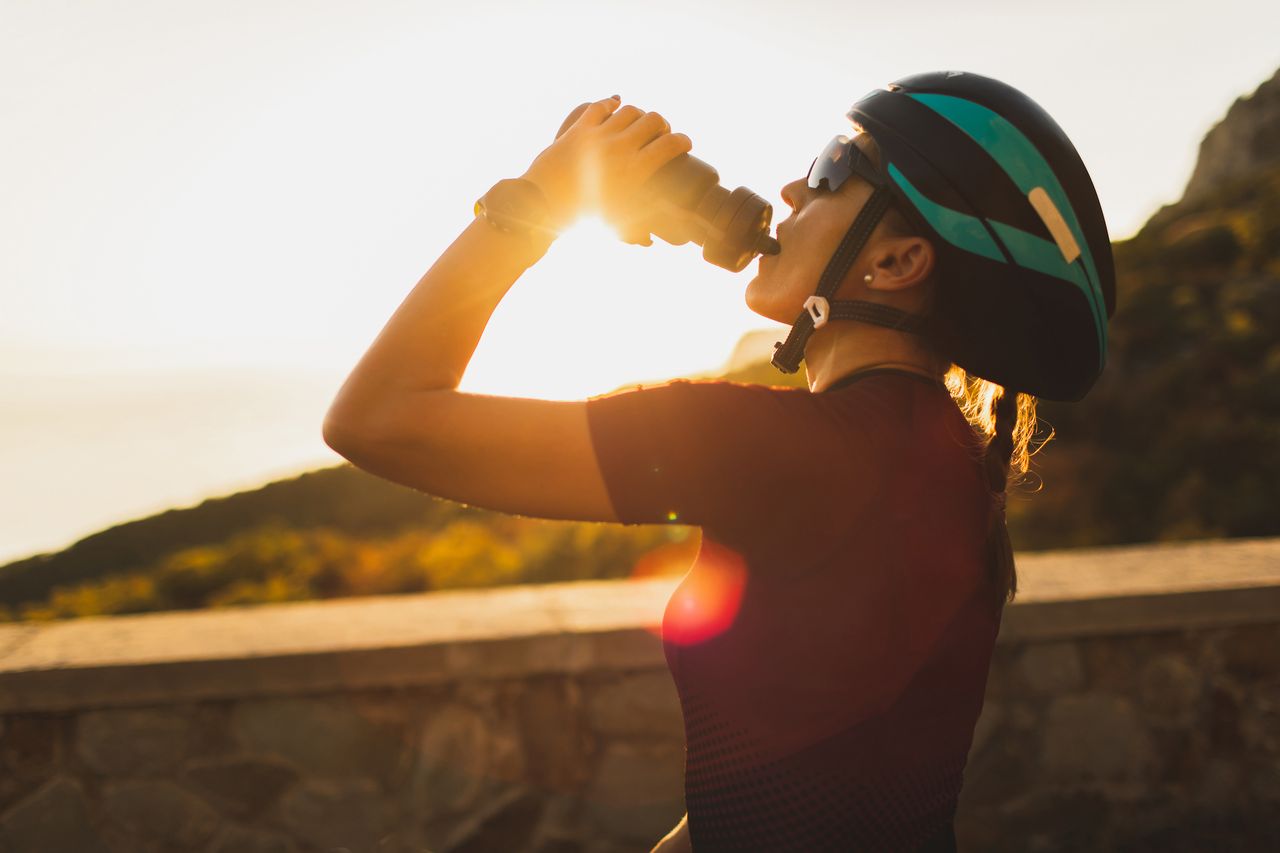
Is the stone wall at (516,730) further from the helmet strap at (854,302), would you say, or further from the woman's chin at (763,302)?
the helmet strap at (854,302)

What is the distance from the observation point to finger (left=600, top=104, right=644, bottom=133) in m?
1.33

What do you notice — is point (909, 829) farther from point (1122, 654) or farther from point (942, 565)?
point (1122, 654)

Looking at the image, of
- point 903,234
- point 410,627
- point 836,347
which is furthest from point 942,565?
point 410,627

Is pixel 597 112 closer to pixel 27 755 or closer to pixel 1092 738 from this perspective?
pixel 27 755

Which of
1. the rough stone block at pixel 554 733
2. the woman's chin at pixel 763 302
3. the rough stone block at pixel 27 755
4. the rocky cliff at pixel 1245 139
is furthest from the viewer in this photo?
the rocky cliff at pixel 1245 139

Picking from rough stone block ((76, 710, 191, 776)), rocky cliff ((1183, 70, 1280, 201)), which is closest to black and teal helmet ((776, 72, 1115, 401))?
rough stone block ((76, 710, 191, 776))

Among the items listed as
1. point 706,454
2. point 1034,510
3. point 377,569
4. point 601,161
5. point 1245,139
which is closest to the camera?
point 706,454

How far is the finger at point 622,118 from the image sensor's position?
4.38 ft

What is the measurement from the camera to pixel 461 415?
1.15 m

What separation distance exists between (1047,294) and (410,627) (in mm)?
2672

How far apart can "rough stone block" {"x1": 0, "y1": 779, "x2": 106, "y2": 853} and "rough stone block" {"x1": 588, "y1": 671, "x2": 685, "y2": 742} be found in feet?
5.75

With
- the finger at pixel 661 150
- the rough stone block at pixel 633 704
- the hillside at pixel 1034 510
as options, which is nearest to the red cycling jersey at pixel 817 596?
the finger at pixel 661 150

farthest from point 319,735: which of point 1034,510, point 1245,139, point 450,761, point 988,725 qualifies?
point 1245,139

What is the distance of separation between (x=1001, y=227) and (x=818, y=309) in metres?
0.29
